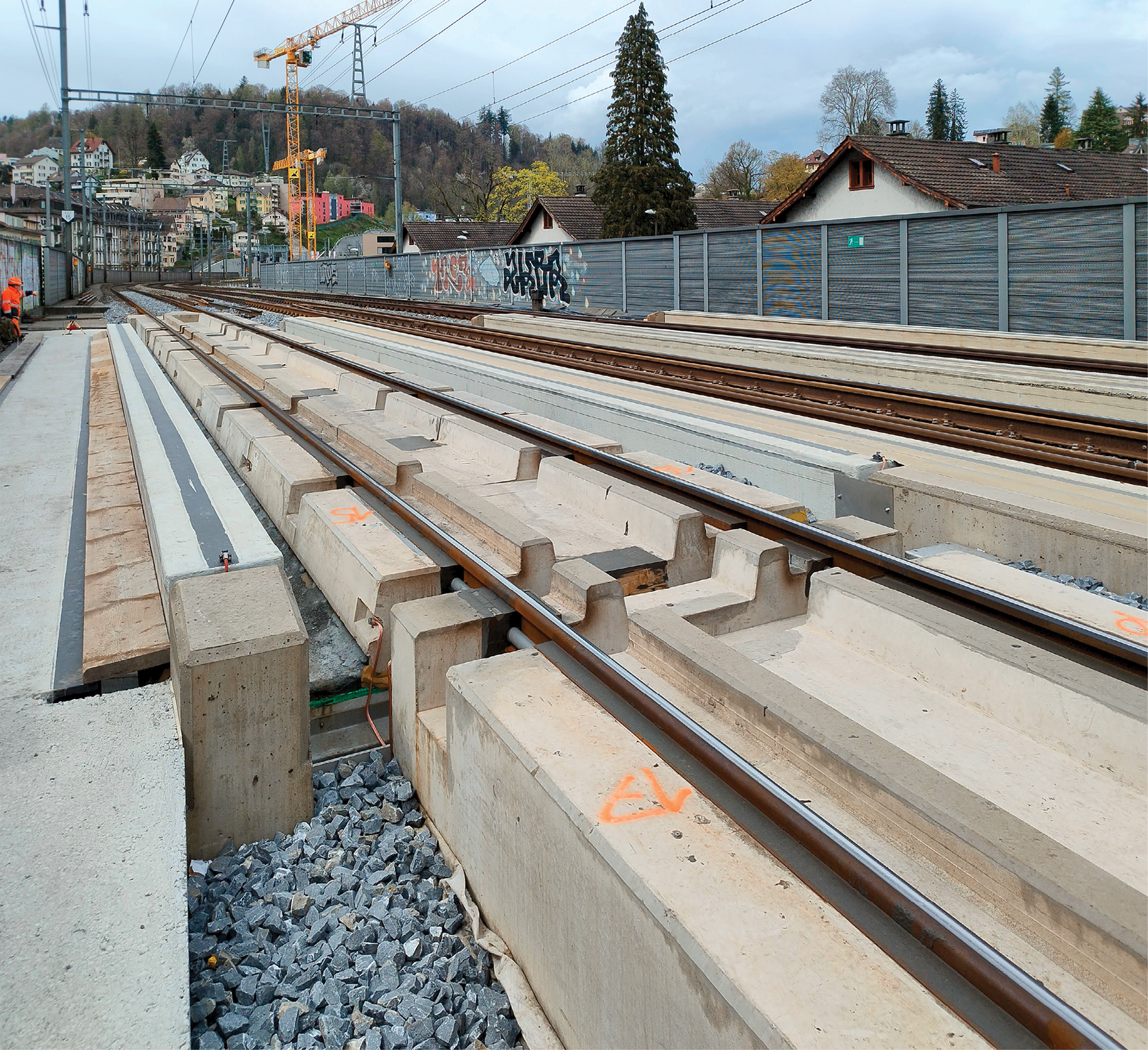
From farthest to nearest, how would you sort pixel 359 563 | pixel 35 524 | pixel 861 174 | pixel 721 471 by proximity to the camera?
pixel 861 174
pixel 721 471
pixel 35 524
pixel 359 563

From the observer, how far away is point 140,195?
18100 centimetres

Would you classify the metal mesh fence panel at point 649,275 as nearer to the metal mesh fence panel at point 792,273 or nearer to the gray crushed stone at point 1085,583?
the metal mesh fence panel at point 792,273

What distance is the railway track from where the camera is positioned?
7824mm

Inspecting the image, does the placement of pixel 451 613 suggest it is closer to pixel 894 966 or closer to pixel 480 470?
pixel 894 966

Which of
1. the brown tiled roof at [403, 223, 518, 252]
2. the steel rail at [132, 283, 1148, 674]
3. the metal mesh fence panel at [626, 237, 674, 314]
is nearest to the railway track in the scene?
the steel rail at [132, 283, 1148, 674]

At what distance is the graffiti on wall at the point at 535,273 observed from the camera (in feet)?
103

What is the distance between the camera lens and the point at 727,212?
61719 millimetres

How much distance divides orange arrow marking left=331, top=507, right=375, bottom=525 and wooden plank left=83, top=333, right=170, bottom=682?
1.04 m

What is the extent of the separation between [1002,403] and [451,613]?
27.3 feet

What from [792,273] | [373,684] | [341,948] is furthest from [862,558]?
[792,273]

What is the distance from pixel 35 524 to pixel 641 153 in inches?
2105

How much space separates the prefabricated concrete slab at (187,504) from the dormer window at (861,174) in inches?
1288

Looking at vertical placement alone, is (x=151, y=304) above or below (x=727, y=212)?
below

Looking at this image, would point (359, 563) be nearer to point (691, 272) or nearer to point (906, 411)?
point (906, 411)
